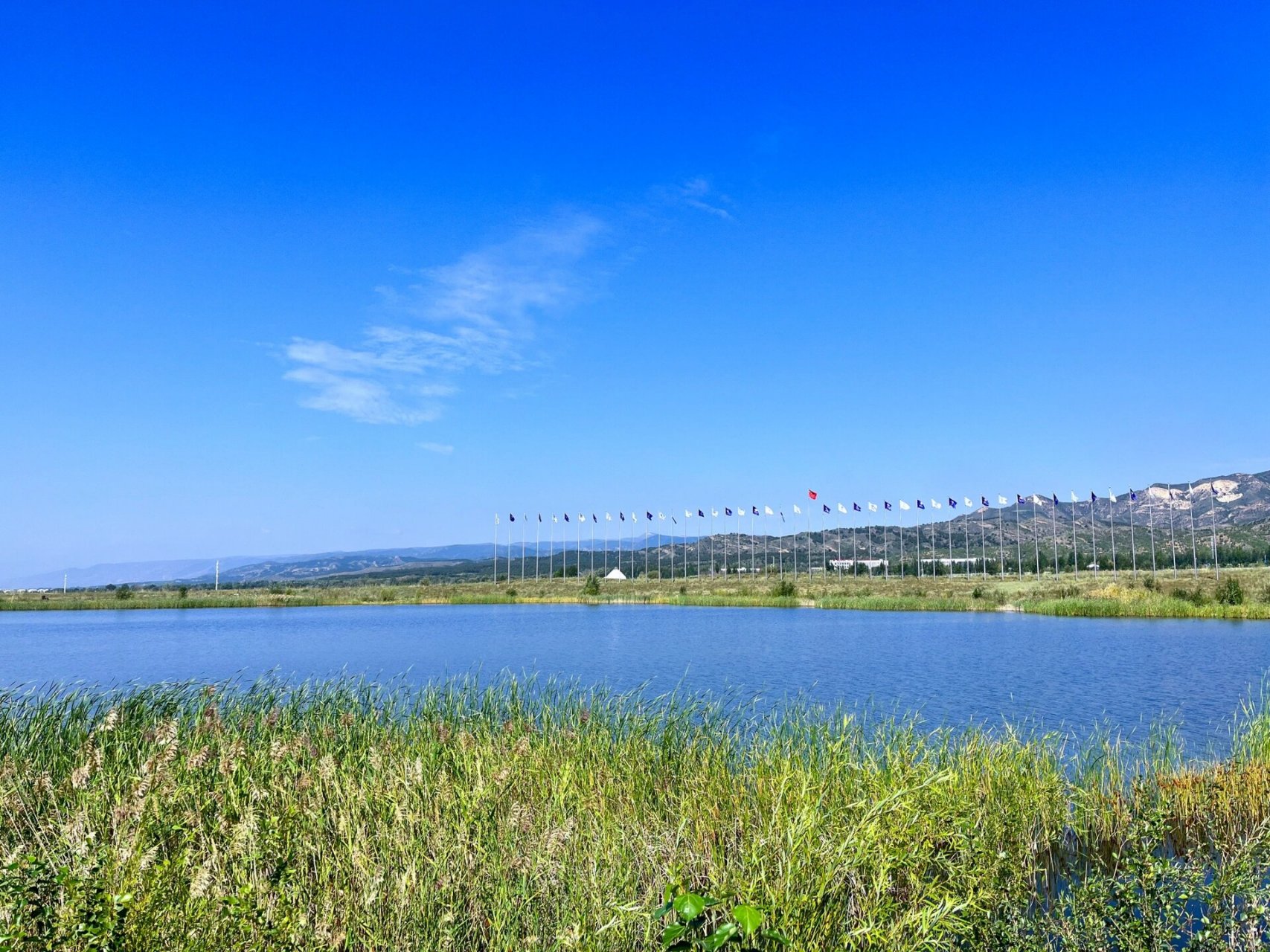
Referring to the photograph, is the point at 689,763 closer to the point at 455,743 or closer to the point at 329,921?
the point at 455,743

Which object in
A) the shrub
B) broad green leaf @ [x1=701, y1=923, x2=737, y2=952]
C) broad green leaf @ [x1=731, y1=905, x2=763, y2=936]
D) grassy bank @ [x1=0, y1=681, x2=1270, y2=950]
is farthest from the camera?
the shrub

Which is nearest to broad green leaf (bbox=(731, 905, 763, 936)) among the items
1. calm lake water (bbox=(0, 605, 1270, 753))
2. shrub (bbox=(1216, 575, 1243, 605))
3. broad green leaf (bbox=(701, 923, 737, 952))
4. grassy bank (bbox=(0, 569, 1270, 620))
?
broad green leaf (bbox=(701, 923, 737, 952))

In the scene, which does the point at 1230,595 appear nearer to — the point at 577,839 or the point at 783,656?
the point at 783,656

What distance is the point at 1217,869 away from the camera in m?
6.54

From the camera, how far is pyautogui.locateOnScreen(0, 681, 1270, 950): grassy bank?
470 centimetres

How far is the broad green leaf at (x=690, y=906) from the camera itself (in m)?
3.53

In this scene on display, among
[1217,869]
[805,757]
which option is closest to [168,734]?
[805,757]

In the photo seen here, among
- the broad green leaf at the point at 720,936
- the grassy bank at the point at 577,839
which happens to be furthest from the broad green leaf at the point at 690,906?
the grassy bank at the point at 577,839

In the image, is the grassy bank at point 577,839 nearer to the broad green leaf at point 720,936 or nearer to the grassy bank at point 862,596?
the broad green leaf at point 720,936

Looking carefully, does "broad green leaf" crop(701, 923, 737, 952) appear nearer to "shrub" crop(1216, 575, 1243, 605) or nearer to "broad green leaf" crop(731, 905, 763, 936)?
"broad green leaf" crop(731, 905, 763, 936)

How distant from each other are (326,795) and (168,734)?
1.81m

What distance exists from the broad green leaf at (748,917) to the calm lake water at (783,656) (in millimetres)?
11977

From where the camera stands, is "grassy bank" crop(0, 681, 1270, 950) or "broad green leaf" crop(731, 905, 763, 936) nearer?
"broad green leaf" crop(731, 905, 763, 936)

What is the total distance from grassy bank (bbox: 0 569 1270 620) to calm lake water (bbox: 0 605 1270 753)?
3895 mm
